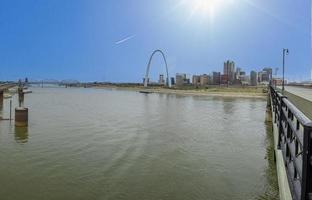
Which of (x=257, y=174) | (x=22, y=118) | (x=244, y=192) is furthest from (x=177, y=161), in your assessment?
(x=22, y=118)

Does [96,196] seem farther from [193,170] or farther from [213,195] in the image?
[193,170]

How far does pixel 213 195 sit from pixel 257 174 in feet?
10.5

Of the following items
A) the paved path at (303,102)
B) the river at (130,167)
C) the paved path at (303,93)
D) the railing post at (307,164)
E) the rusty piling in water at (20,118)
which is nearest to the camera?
the railing post at (307,164)

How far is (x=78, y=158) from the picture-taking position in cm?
1560

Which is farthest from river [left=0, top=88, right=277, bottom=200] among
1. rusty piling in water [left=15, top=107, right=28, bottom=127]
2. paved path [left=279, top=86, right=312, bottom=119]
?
paved path [left=279, top=86, right=312, bottom=119]

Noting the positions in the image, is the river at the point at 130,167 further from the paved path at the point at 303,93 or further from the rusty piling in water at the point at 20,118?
the paved path at the point at 303,93

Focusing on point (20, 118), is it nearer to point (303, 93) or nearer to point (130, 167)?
point (130, 167)

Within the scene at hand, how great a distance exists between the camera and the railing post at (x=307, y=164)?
421 centimetres

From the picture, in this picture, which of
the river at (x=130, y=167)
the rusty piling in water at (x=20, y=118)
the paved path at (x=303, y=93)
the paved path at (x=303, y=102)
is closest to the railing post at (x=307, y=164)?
the river at (x=130, y=167)

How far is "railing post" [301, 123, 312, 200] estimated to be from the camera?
4215 mm

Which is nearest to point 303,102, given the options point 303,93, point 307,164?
point 307,164

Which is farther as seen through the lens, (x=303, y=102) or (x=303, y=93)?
(x=303, y=93)

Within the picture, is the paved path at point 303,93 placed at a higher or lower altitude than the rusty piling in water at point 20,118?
higher

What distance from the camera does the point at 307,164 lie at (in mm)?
4297
